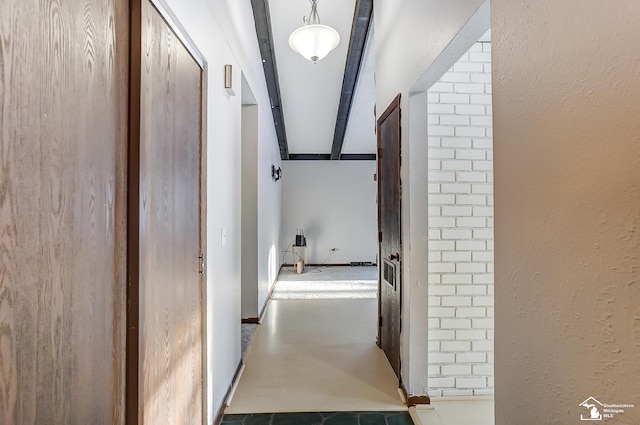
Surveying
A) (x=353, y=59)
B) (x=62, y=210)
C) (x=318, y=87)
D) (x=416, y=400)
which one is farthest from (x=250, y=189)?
(x=62, y=210)

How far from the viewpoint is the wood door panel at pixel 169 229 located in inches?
45.1

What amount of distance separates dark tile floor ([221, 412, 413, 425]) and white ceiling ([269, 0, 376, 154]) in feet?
12.6

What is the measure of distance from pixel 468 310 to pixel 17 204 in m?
2.34

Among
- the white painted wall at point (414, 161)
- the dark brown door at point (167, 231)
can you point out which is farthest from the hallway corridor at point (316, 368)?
the dark brown door at point (167, 231)

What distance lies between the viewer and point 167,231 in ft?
4.35

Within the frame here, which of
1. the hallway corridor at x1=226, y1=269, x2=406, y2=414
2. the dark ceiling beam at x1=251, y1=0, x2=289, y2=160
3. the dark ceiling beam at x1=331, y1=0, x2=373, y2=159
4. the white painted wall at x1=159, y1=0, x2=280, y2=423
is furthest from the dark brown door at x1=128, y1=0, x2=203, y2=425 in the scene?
the dark ceiling beam at x1=331, y1=0, x2=373, y2=159

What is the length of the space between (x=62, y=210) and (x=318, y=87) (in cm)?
497

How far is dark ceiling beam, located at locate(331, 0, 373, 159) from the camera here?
3605mm

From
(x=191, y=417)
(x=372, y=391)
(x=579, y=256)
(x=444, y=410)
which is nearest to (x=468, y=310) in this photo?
(x=444, y=410)

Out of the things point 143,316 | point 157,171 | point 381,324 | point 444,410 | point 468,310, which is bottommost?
point 444,410

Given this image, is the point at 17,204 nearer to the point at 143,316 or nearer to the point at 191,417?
the point at 143,316

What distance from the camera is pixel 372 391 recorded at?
7.75 feet

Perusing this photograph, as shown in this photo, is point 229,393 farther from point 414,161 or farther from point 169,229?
point 414,161

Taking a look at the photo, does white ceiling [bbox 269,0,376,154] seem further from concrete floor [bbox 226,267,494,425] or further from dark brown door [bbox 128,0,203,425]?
concrete floor [bbox 226,267,494,425]
